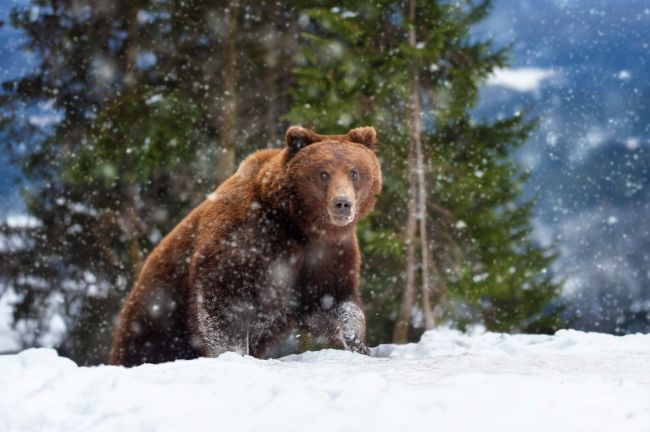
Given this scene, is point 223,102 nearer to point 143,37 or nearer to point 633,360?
point 143,37

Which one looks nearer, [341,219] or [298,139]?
[341,219]

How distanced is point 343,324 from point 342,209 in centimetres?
95

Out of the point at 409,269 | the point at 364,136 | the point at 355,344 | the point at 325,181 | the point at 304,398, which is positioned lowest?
the point at 304,398

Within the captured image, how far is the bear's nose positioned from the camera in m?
5.39

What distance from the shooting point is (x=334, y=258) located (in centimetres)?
590

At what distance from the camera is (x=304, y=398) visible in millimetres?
3334

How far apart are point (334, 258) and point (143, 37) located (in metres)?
8.20

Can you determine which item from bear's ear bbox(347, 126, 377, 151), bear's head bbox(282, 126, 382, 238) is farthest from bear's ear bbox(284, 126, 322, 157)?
bear's ear bbox(347, 126, 377, 151)

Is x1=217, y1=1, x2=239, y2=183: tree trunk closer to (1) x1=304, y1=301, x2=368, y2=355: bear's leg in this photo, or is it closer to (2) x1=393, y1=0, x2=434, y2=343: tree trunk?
(2) x1=393, y1=0, x2=434, y2=343: tree trunk

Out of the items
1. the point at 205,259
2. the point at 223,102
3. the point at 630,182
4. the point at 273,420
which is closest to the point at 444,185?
the point at 223,102

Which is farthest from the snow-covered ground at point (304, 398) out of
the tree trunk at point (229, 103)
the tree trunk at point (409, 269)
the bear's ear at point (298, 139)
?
the tree trunk at point (229, 103)

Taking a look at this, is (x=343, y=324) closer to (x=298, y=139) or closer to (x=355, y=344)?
(x=355, y=344)

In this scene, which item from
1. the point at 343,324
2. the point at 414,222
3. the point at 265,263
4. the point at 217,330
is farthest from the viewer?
the point at 414,222

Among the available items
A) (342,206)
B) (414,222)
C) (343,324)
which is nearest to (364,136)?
(342,206)
